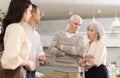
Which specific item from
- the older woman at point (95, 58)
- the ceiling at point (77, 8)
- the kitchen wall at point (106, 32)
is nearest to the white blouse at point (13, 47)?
the older woman at point (95, 58)

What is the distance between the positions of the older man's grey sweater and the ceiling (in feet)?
8.69

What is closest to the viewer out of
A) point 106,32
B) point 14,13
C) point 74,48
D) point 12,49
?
point 12,49

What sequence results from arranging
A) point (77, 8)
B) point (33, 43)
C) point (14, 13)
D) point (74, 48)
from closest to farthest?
point (14, 13) → point (33, 43) → point (74, 48) → point (77, 8)

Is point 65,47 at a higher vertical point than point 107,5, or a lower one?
lower

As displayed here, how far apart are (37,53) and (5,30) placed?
909 mm

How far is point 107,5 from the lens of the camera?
6410mm

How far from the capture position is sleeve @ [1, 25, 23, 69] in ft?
5.66

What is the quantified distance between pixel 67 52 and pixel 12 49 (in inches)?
53.8

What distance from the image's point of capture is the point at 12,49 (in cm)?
173

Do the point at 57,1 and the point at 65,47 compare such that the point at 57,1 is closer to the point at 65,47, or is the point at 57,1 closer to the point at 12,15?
the point at 65,47

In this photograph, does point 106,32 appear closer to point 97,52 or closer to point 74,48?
point 97,52

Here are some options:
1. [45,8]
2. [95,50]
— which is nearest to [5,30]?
[95,50]

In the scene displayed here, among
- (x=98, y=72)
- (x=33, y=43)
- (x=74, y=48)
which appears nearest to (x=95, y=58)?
(x=98, y=72)

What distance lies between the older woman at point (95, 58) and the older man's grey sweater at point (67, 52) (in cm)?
10
